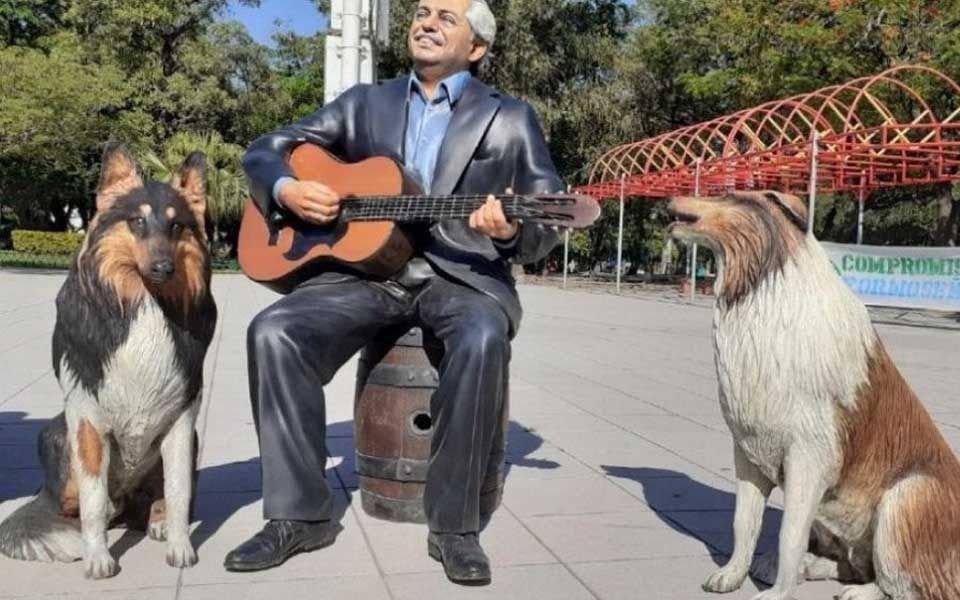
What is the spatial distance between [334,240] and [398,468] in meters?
0.96

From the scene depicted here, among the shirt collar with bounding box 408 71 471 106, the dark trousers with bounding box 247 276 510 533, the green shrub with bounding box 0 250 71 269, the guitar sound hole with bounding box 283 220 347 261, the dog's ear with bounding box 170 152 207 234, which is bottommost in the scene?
the green shrub with bounding box 0 250 71 269

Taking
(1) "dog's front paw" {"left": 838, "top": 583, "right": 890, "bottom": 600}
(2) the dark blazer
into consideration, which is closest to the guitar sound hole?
(2) the dark blazer

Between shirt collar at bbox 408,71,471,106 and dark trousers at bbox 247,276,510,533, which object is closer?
dark trousers at bbox 247,276,510,533

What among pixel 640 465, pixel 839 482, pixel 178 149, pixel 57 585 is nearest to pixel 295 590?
pixel 57 585

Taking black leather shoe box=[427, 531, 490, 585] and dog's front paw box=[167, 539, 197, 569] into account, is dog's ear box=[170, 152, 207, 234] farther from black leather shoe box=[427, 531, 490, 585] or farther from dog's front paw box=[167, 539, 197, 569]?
black leather shoe box=[427, 531, 490, 585]

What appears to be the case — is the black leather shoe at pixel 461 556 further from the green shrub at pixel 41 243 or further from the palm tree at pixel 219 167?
the green shrub at pixel 41 243

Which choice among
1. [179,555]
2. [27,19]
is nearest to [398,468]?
[179,555]

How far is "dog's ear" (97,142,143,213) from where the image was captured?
119 inches

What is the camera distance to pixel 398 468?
12.6 ft

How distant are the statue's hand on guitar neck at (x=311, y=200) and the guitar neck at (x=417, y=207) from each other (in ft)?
0.23

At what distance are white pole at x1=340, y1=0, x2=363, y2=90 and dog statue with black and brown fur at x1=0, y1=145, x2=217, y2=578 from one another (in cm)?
329

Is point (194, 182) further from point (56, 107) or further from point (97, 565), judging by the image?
point (56, 107)

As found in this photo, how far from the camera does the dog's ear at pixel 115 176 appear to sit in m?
3.02

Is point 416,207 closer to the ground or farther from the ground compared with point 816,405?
farther from the ground
